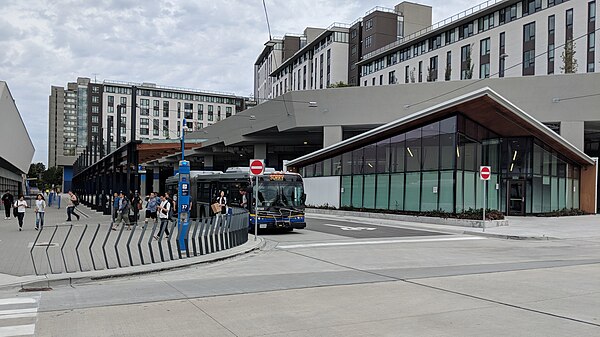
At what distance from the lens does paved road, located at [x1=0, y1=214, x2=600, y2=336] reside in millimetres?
7664

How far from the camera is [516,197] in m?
39.4

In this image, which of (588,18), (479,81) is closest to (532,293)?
(479,81)

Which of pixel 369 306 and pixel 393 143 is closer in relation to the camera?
pixel 369 306

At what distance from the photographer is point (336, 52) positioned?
298 feet

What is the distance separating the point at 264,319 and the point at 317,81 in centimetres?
8879

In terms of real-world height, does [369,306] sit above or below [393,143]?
below

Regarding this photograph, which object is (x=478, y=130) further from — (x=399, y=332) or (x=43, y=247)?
(x=399, y=332)

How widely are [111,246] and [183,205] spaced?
2.43 meters

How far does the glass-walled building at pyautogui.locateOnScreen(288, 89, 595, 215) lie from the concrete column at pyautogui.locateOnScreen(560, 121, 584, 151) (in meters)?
2.35

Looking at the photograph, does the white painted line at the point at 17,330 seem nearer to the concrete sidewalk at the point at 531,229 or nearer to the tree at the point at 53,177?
the concrete sidewalk at the point at 531,229

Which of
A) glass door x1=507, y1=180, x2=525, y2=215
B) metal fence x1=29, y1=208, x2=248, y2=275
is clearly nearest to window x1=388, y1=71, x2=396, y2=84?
glass door x1=507, y1=180, x2=525, y2=215

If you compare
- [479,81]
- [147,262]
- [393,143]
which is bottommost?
[147,262]

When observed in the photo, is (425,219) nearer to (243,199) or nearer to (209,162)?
(243,199)

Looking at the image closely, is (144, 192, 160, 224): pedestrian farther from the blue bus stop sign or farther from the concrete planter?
→ the concrete planter
